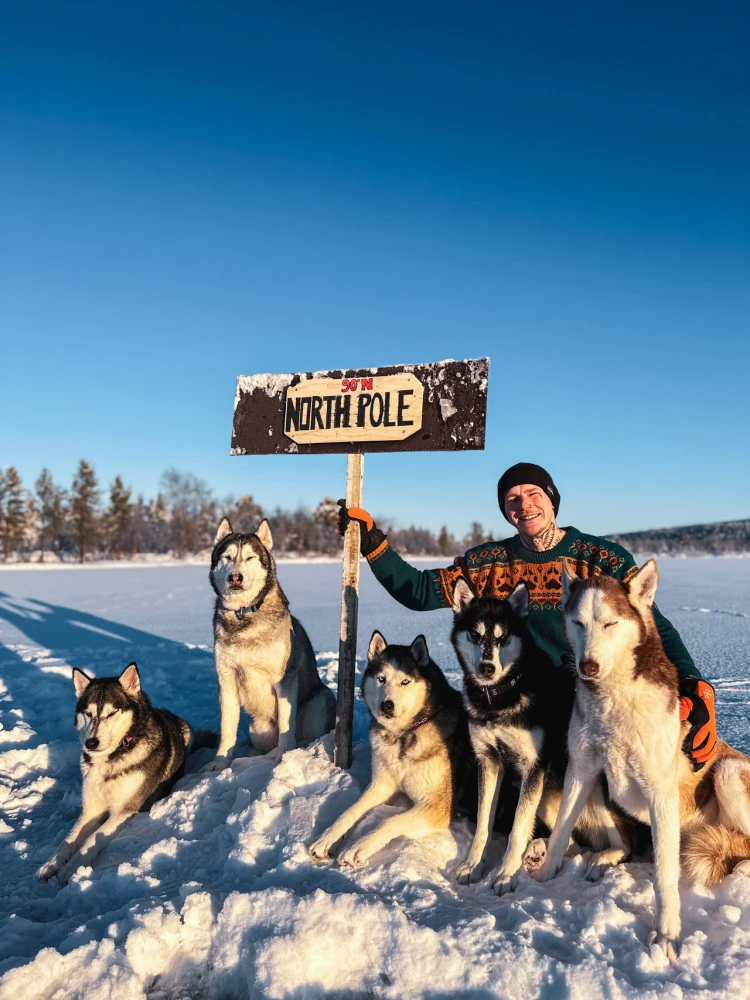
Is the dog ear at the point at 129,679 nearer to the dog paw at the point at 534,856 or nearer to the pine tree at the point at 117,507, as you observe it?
the dog paw at the point at 534,856

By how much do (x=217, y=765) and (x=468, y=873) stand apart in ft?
7.00

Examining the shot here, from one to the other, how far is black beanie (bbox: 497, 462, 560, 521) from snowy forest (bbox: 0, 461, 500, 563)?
3673cm

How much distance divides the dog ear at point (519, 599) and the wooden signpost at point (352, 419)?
3.73 feet

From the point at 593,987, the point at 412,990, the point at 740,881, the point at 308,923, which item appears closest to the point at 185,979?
the point at 308,923

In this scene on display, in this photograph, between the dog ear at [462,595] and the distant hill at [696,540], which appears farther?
the distant hill at [696,540]

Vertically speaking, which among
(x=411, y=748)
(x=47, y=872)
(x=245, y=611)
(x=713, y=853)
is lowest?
(x=47, y=872)

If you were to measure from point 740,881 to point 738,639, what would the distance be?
8.62m

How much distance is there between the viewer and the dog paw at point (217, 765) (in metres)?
4.36

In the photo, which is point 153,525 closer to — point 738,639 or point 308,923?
point 738,639

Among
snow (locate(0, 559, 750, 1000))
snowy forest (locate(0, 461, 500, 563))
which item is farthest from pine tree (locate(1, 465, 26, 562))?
snow (locate(0, 559, 750, 1000))

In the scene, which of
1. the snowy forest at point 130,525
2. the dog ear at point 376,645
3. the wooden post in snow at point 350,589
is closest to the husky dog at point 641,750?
the dog ear at point 376,645

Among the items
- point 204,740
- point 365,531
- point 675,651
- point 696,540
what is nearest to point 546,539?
point 675,651

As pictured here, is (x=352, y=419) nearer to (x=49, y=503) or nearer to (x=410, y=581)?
(x=410, y=581)

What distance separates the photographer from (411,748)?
351 centimetres
